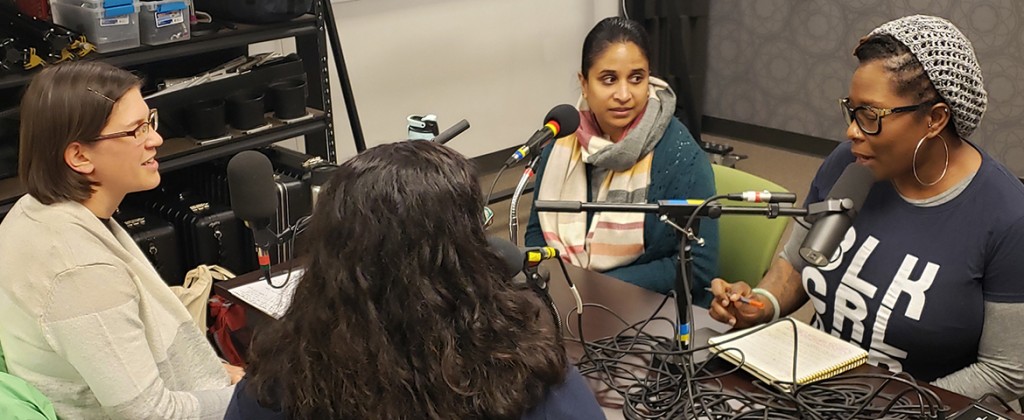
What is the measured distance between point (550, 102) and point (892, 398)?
133 inches

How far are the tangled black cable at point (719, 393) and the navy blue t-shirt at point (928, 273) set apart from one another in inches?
6.7

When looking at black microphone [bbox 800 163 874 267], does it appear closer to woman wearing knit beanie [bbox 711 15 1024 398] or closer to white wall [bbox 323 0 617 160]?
woman wearing knit beanie [bbox 711 15 1024 398]

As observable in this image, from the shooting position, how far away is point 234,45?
289 cm

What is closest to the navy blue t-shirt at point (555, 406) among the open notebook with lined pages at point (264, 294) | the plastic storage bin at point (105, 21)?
the open notebook with lined pages at point (264, 294)

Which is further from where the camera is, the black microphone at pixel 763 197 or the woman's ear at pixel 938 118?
the woman's ear at pixel 938 118

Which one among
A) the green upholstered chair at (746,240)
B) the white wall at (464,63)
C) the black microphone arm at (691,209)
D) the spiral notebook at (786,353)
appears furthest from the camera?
the white wall at (464,63)

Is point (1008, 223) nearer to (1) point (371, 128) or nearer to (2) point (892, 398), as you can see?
(2) point (892, 398)

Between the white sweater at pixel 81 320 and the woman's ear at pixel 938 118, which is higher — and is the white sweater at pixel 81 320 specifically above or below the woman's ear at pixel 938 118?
below

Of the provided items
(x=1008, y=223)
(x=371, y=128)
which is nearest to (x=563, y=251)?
(x=1008, y=223)

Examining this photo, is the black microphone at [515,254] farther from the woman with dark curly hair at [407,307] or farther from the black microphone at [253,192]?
the black microphone at [253,192]

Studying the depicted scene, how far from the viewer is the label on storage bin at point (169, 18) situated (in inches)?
106

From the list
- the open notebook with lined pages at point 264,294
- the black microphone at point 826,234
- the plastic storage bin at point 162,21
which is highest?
the plastic storage bin at point 162,21

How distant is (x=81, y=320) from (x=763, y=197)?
41.8 inches

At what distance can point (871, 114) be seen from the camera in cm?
166
